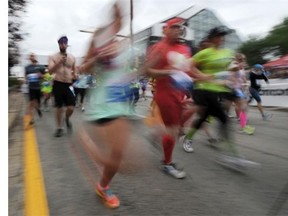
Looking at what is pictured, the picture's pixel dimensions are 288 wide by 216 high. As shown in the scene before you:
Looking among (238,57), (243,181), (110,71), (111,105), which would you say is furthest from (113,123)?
(238,57)

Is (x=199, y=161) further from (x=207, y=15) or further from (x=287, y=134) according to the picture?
(x=207, y=15)

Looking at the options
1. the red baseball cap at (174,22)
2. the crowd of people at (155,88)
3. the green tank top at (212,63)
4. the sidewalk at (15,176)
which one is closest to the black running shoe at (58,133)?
the crowd of people at (155,88)

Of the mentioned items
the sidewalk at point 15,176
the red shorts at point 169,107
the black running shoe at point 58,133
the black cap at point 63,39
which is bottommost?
the sidewalk at point 15,176

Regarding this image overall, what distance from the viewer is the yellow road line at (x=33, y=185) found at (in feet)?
11.2

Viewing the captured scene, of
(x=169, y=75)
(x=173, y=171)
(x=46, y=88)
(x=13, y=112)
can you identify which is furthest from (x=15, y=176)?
(x=46, y=88)

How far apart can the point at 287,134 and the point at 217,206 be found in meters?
4.77

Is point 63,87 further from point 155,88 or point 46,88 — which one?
point 46,88

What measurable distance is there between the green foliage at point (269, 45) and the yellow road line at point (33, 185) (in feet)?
191

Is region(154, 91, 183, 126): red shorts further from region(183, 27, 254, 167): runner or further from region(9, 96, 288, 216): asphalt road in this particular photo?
region(183, 27, 254, 167): runner

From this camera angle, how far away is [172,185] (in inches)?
162

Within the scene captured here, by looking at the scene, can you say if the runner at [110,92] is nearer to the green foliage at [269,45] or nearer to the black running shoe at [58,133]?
the black running shoe at [58,133]

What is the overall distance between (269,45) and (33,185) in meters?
61.2

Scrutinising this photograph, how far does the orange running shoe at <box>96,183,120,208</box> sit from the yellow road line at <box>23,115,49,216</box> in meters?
0.49

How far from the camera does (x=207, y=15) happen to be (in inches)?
2793
